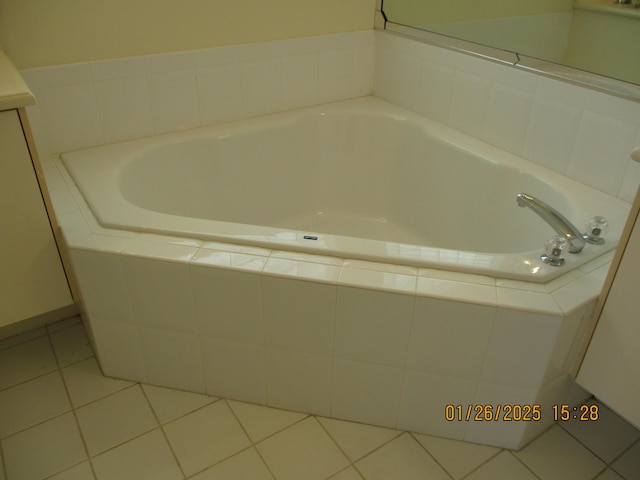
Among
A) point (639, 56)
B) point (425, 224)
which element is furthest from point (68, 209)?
point (639, 56)

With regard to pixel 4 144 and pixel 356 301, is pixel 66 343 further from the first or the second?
pixel 356 301

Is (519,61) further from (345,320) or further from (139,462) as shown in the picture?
(139,462)

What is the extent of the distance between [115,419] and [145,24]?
1.14 meters

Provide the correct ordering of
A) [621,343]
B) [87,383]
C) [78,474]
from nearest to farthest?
[621,343] < [78,474] < [87,383]

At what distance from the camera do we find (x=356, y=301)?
3.75 ft

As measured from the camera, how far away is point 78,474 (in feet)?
4.00

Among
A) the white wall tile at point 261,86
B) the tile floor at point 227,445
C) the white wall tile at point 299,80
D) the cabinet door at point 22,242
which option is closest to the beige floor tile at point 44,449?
the tile floor at point 227,445

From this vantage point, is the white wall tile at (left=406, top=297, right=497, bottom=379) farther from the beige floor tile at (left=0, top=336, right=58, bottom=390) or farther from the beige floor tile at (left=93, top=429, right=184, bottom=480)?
the beige floor tile at (left=0, top=336, right=58, bottom=390)

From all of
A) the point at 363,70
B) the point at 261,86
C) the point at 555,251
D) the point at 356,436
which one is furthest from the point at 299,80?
the point at 356,436

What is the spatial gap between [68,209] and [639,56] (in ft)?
6.05

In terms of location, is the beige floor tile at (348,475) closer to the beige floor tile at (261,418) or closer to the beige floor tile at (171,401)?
the beige floor tile at (261,418)

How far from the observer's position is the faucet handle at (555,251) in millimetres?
1164

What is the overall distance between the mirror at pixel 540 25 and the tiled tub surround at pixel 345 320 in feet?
1.38

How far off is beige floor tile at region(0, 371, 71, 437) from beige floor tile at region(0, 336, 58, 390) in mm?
27
